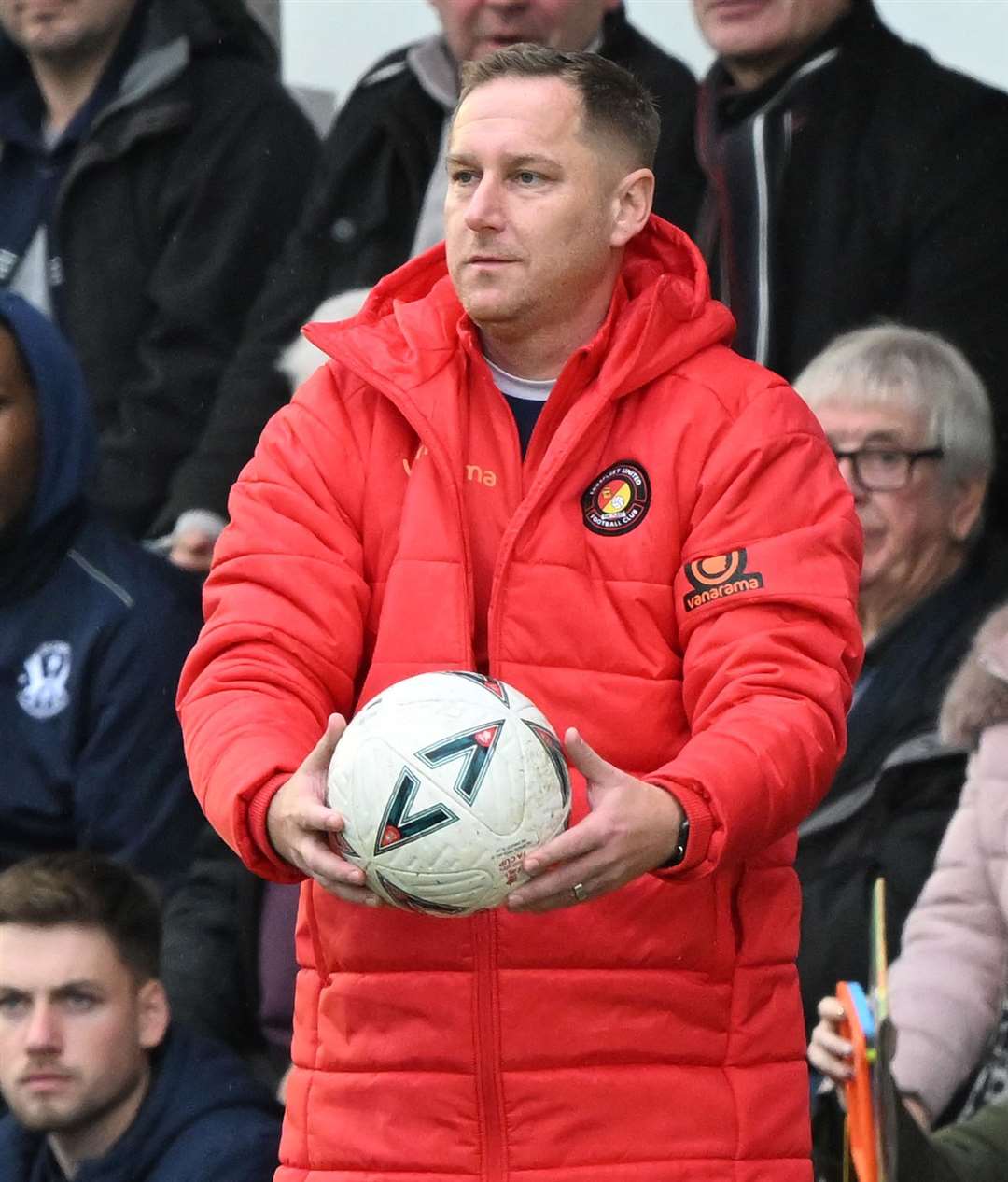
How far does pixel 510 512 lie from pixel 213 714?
17.1 inches

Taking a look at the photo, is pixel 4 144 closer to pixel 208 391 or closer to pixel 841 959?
pixel 208 391

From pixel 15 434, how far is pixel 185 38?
3.34 ft

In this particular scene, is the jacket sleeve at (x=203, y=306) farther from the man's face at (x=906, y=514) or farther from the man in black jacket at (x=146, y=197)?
the man's face at (x=906, y=514)

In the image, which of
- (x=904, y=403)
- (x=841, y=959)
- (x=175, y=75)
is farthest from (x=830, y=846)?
(x=175, y=75)

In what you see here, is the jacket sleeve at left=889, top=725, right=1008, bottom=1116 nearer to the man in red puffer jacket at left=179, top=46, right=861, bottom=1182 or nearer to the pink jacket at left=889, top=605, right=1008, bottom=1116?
the pink jacket at left=889, top=605, right=1008, bottom=1116

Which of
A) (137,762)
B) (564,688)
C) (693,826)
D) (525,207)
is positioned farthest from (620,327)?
(137,762)

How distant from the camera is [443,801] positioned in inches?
104

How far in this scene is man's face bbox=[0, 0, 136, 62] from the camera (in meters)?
5.52

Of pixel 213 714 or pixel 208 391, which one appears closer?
pixel 213 714

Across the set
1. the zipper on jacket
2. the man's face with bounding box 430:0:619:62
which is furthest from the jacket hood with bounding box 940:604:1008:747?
the zipper on jacket

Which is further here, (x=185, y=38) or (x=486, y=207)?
(x=185, y=38)

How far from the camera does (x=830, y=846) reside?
461cm

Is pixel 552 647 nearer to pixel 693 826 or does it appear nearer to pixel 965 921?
pixel 693 826

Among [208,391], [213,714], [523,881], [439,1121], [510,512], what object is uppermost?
[208,391]
